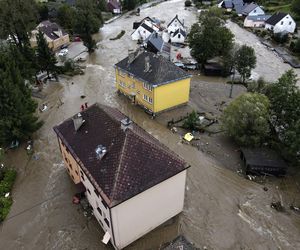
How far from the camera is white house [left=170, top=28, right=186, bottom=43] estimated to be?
230 feet

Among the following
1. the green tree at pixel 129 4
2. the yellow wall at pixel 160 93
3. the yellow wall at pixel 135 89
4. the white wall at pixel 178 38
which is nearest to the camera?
the yellow wall at pixel 160 93

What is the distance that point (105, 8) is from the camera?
106m

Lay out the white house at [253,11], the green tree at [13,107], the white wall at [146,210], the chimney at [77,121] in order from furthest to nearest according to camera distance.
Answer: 1. the white house at [253,11]
2. the green tree at [13,107]
3. the chimney at [77,121]
4. the white wall at [146,210]

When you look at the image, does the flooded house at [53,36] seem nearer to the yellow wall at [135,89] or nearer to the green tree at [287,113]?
the yellow wall at [135,89]

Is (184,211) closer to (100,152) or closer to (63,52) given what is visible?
(100,152)

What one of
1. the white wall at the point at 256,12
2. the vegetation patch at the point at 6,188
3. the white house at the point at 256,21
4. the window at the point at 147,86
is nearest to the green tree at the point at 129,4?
the white wall at the point at 256,12

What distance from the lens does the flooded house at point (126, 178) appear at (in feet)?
65.0

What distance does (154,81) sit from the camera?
123 feet

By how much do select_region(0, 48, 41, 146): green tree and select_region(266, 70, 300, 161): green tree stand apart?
29265 millimetres

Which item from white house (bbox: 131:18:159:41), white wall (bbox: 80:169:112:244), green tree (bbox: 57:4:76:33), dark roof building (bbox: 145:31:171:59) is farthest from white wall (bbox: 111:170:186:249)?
green tree (bbox: 57:4:76:33)

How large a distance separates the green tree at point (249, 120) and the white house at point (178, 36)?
41.9 m

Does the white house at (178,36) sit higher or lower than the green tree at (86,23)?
lower

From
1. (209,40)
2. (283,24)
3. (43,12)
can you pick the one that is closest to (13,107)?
(209,40)

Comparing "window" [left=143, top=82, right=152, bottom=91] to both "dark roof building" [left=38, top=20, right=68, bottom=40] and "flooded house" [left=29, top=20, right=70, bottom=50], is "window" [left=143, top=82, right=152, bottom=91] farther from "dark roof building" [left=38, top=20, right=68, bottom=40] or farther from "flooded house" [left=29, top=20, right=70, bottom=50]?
"dark roof building" [left=38, top=20, right=68, bottom=40]
